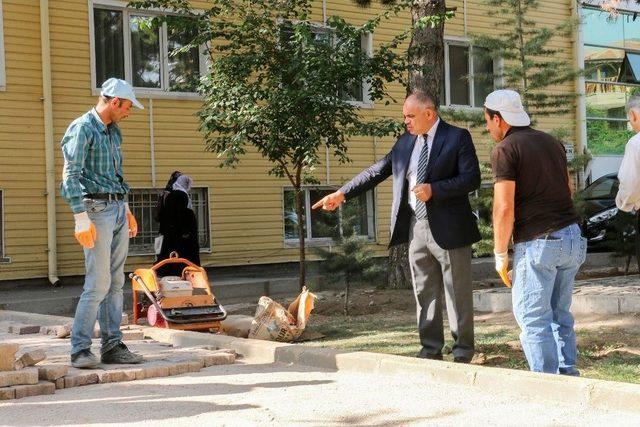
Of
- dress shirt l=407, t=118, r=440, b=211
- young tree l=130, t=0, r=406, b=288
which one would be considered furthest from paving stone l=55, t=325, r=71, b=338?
dress shirt l=407, t=118, r=440, b=211

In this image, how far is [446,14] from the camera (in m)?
11.8

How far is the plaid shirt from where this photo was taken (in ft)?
20.9

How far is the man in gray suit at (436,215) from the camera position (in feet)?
20.8

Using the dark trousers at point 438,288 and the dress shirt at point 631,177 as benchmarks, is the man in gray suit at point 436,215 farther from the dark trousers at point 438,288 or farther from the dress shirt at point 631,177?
the dress shirt at point 631,177

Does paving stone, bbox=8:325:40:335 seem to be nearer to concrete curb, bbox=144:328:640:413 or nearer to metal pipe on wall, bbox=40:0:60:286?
concrete curb, bbox=144:328:640:413

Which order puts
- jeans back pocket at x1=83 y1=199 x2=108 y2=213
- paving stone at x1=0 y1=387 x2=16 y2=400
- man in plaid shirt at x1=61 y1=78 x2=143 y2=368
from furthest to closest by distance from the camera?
jeans back pocket at x1=83 y1=199 x2=108 y2=213 → man in plaid shirt at x1=61 y1=78 x2=143 y2=368 → paving stone at x1=0 y1=387 x2=16 y2=400

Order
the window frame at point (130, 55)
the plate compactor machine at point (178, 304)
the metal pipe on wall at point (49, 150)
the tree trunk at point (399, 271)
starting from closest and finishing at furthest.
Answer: the plate compactor machine at point (178, 304) < the tree trunk at point (399, 271) < the metal pipe on wall at point (49, 150) < the window frame at point (130, 55)

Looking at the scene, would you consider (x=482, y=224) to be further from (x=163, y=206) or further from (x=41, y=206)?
(x=41, y=206)

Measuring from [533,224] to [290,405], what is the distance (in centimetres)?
183

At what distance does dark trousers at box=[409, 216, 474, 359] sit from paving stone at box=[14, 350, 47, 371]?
8.99 feet

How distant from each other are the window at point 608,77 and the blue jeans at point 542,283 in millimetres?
19190

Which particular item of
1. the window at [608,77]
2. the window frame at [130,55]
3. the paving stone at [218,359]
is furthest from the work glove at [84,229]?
the window at [608,77]

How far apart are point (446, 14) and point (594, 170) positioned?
522 inches

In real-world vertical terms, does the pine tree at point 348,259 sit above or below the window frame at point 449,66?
below
